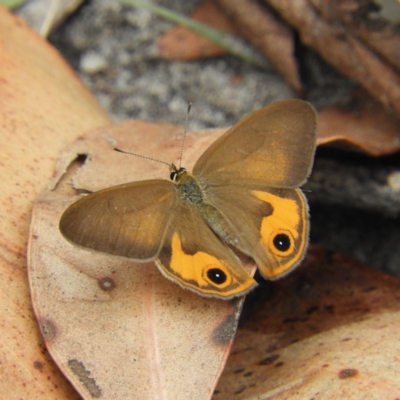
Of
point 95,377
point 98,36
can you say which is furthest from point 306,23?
point 95,377


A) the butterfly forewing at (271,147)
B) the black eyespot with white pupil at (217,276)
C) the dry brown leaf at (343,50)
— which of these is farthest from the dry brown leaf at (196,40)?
the black eyespot with white pupil at (217,276)

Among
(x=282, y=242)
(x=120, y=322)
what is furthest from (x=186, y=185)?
(x=120, y=322)

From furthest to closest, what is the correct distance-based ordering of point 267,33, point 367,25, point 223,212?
point 267,33 → point 367,25 → point 223,212

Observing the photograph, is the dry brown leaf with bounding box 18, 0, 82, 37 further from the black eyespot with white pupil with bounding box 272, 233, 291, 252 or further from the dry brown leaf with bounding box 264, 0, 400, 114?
the black eyespot with white pupil with bounding box 272, 233, 291, 252

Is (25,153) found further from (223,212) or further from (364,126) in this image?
(364,126)

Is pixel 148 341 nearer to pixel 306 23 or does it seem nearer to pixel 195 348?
pixel 195 348

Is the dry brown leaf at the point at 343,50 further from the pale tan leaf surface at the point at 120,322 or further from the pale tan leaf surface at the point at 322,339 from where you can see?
the pale tan leaf surface at the point at 120,322
